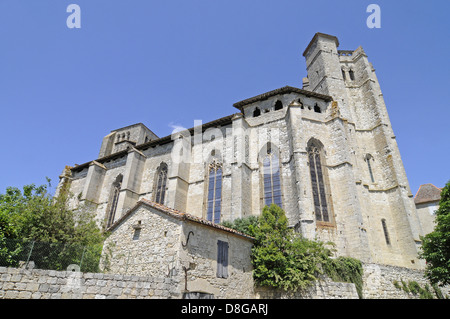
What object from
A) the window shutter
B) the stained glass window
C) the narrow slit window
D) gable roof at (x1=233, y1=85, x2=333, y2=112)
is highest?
the narrow slit window

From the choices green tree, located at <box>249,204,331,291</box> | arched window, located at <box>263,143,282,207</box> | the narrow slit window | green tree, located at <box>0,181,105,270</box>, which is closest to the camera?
green tree, located at <box>0,181,105,270</box>

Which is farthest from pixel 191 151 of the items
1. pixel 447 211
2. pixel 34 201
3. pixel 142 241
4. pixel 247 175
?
pixel 447 211

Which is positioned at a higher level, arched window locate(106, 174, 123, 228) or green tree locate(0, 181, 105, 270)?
arched window locate(106, 174, 123, 228)

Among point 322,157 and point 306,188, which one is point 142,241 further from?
point 322,157

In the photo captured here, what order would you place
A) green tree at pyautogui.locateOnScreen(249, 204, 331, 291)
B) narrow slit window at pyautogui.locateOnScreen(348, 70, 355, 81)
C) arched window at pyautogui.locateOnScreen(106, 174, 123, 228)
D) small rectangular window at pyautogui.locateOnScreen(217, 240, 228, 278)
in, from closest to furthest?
small rectangular window at pyautogui.locateOnScreen(217, 240, 228, 278)
green tree at pyautogui.locateOnScreen(249, 204, 331, 291)
arched window at pyautogui.locateOnScreen(106, 174, 123, 228)
narrow slit window at pyautogui.locateOnScreen(348, 70, 355, 81)

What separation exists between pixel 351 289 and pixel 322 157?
9065 millimetres

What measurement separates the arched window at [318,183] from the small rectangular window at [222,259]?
8068mm

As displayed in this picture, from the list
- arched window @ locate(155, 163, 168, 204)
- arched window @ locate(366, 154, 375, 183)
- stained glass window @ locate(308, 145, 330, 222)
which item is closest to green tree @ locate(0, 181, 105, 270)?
arched window @ locate(155, 163, 168, 204)

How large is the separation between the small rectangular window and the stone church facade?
551 cm

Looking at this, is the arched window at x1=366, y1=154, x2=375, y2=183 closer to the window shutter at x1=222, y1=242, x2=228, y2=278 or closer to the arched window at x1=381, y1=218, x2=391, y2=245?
the arched window at x1=381, y1=218, x2=391, y2=245

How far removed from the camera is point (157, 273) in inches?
352

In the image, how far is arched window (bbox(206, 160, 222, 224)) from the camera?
19.1 metres

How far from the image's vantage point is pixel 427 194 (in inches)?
1013

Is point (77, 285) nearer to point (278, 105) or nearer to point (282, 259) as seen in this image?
point (282, 259)
